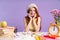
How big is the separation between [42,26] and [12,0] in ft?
1.95

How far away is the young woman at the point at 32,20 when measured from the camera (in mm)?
2246

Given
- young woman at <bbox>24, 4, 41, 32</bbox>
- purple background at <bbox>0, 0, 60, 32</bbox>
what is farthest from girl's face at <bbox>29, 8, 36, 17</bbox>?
purple background at <bbox>0, 0, 60, 32</bbox>

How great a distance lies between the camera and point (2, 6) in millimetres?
2422

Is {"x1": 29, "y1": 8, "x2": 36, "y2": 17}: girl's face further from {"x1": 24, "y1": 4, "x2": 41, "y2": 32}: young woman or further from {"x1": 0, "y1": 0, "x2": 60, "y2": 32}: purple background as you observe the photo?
{"x1": 0, "y1": 0, "x2": 60, "y2": 32}: purple background

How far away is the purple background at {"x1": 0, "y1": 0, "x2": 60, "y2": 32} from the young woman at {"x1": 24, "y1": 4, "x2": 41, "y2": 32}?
149 millimetres

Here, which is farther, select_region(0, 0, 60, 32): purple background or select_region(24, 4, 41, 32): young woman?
select_region(0, 0, 60, 32): purple background

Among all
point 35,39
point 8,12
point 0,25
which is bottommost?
point 35,39

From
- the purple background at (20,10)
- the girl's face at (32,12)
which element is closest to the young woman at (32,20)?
the girl's face at (32,12)

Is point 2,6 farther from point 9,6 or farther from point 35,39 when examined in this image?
point 35,39

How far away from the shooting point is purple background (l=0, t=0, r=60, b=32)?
7.95ft

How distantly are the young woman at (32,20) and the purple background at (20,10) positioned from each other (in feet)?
0.49

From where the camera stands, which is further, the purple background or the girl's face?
the purple background

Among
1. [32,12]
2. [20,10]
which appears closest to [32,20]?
[32,12]

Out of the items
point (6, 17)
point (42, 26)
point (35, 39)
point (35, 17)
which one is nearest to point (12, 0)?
point (6, 17)
